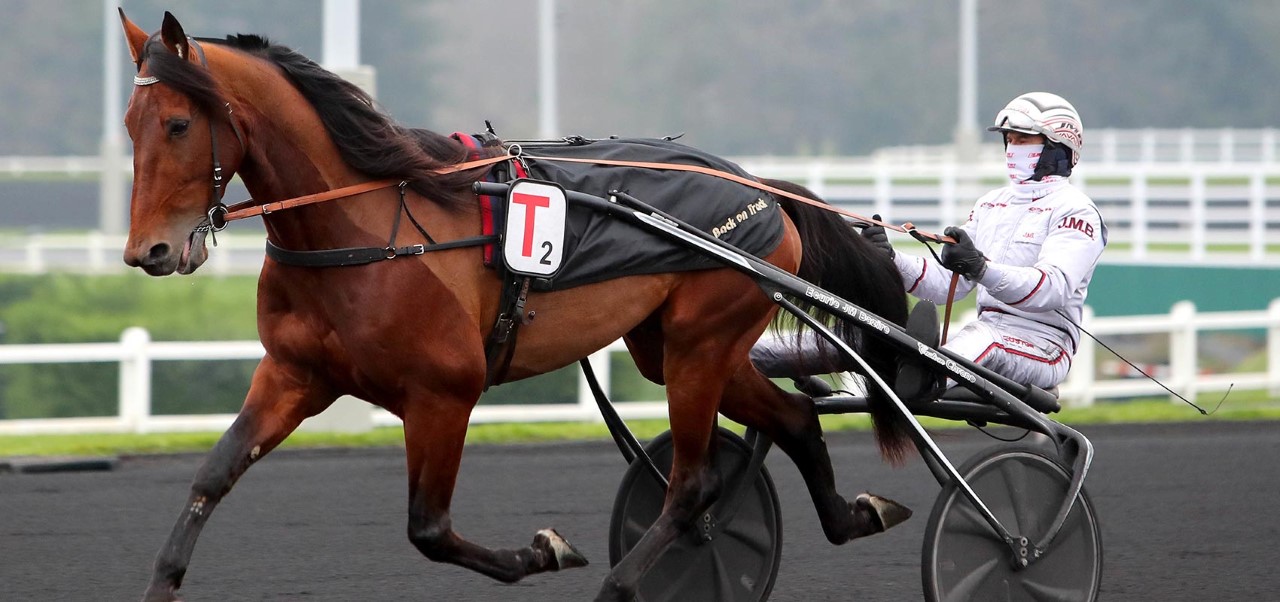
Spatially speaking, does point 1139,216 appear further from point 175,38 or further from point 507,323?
point 175,38

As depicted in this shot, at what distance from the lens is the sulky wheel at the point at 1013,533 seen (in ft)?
13.0

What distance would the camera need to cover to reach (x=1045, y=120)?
423 centimetres

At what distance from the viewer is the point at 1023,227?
168 inches

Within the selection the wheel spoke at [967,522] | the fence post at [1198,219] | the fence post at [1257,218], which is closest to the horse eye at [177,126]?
the wheel spoke at [967,522]

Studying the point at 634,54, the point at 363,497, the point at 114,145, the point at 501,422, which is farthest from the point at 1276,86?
the point at 363,497

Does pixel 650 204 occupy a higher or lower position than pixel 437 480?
higher

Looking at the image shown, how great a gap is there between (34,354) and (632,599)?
5.64 m

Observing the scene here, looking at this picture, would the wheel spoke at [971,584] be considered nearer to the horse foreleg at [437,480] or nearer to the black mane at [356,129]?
the horse foreleg at [437,480]

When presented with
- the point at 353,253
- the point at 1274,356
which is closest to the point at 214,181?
the point at 353,253

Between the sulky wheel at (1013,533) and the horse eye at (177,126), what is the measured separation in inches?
77.1

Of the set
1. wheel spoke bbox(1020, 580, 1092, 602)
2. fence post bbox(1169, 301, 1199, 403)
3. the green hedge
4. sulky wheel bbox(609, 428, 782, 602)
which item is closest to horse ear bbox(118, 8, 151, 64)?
sulky wheel bbox(609, 428, 782, 602)

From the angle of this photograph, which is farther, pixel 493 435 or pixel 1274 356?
pixel 1274 356

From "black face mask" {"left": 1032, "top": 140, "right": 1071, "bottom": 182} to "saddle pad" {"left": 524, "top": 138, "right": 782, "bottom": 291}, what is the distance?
0.71 m

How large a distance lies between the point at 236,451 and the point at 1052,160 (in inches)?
86.9
